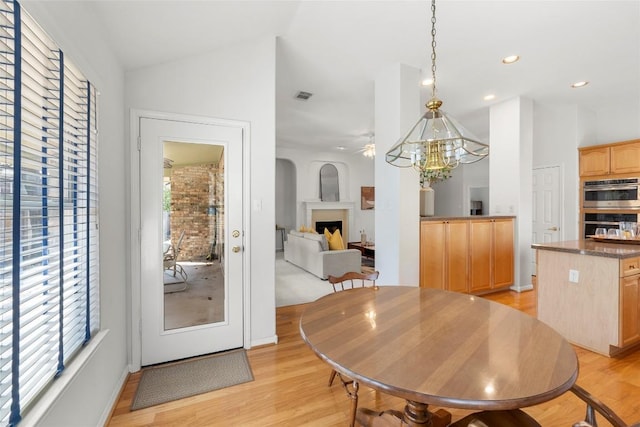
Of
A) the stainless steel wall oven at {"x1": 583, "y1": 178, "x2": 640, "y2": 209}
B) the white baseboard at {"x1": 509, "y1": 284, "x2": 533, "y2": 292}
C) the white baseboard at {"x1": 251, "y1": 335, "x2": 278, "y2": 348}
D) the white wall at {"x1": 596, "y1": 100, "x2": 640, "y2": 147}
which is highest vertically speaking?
the white wall at {"x1": 596, "y1": 100, "x2": 640, "y2": 147}

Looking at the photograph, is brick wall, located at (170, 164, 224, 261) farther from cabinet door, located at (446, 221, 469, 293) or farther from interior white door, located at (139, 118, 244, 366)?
cabinet door, located at (446, 221, 469, 293)

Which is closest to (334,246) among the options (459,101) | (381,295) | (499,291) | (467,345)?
(499,291)

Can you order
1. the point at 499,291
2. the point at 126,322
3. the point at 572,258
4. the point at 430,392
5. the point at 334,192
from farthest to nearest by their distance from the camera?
the point at 334,192 → the point at 499,291 → the point at 572,258 → the point at 126,322 → the point at 430,392

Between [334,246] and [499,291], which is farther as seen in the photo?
[334,246]

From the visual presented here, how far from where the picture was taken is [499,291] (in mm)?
4336

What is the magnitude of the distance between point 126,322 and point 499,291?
4719mm

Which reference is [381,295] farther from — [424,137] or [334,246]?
[334,246]

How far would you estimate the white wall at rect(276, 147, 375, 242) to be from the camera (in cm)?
816

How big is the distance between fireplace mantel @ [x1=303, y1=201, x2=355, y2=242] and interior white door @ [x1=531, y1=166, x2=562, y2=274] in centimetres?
470

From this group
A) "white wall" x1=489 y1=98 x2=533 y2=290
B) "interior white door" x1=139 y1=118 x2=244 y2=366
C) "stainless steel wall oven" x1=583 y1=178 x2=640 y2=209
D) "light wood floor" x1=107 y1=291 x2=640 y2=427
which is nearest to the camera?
"light wood floor" x1=107 y1=291 x2=640 y2=427

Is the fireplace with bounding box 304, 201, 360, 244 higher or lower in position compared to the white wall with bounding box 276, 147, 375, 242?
lower

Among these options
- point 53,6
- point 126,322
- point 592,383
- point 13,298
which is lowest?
point 592,383

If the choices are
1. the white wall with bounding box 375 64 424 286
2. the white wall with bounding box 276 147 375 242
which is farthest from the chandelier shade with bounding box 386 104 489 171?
the white wall with bounding box 276 147 375 242

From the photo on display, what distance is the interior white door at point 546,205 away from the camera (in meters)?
4.95
